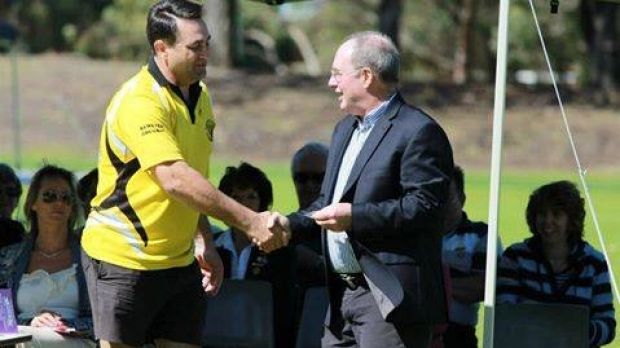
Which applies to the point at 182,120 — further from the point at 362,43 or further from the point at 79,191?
the point at 79,191

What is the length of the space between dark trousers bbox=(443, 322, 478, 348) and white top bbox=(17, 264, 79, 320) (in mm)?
1800

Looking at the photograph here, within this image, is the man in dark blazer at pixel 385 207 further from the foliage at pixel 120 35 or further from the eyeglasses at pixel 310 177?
the foliage at pixel 120 35

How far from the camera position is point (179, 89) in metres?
5.21

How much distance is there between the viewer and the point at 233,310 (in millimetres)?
6531

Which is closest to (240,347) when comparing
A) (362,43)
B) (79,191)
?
(79,191)

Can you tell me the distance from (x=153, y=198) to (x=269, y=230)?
0.45 meters

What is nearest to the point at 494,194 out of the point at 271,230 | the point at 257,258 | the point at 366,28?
the point at 271,230

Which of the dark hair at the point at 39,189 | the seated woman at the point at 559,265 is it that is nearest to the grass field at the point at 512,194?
the seated woman at the point at 559,265

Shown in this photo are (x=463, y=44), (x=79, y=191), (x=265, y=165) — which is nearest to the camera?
(x=79, y=191)

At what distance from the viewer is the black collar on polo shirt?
518 cm

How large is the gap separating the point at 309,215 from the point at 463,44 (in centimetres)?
4352

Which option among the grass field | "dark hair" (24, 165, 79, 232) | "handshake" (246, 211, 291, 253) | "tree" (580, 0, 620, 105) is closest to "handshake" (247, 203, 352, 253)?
"handshake" (246, 211, 291, 253)

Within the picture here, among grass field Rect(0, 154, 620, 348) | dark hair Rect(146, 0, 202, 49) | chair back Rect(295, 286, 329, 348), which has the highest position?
dark hair Rect(146, 0, 202, 49)

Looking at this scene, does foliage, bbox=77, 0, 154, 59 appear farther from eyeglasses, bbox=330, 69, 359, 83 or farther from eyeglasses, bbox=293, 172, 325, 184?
eyeglasses, bbox=330, 69, 359, 83
